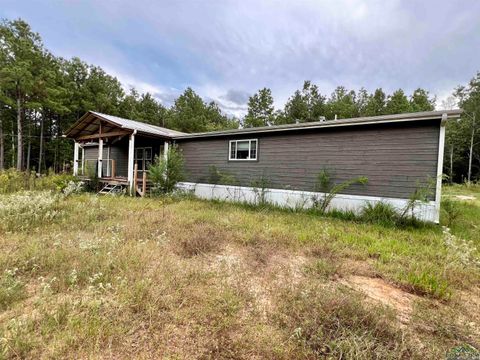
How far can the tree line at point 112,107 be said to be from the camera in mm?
22781

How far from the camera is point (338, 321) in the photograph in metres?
2.16

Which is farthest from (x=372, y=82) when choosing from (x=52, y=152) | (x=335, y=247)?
(x=52, y=152)

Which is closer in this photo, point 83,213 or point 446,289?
point 446,289

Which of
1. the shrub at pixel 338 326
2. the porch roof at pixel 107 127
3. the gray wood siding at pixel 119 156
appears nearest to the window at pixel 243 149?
the porch roof at pixel 107 127

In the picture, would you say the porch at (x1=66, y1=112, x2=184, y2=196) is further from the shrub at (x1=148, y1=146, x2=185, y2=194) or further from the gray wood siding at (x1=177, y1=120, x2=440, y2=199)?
the gray wood siding at (x1=177, y1=120, x2=440, y2=199)

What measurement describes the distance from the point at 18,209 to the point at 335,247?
22.5ft

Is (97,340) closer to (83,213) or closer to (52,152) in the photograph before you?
(83,213)

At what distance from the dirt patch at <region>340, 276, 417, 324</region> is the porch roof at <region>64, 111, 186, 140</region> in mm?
10659

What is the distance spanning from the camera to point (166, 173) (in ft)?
33.6

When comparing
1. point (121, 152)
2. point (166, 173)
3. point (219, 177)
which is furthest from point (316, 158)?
point (121, 152)

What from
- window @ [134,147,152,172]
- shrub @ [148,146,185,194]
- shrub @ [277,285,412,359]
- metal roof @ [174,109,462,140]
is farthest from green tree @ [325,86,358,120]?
shrub @ [277,285,412,359]

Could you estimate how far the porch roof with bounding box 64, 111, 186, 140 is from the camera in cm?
1100

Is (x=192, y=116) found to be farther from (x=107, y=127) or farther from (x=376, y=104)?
(x=376, y=104)

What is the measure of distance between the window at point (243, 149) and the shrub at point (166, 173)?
249 centimetres
